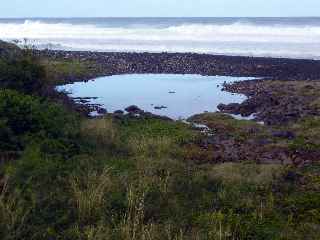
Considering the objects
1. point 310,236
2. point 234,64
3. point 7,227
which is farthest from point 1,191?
point 234,64

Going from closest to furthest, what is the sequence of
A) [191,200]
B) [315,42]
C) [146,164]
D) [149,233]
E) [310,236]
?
[149,233]
[310,236]
[191,200]
[146,164]
[315,42]

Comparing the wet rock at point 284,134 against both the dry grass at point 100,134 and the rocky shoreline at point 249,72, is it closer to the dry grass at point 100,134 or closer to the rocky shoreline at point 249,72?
the rocky shoreline at point 249,72

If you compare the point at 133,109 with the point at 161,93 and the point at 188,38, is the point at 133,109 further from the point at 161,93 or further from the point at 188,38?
the point at 188,38

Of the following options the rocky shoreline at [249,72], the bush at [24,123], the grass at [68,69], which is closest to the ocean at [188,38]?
the rocky shoreline at [249,72]

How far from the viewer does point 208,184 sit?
38.2 feet

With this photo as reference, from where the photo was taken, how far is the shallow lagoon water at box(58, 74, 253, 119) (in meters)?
25.0

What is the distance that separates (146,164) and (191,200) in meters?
2.26

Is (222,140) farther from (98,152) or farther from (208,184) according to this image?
(208,184)

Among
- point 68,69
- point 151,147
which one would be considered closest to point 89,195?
point 151,147

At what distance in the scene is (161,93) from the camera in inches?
1169

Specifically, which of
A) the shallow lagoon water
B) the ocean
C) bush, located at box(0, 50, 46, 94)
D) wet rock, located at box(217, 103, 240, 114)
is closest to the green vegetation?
bush, located at box(0, 50, 46, 94)

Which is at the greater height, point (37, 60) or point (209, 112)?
point (37, 60)

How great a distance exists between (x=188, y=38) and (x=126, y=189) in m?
75.7

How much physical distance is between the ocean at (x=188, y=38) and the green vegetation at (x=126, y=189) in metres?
38.3
